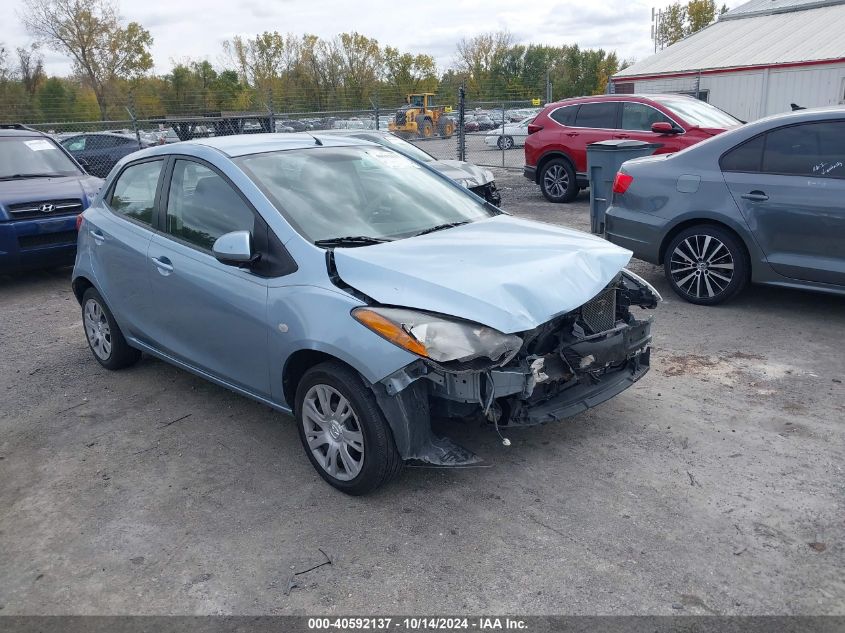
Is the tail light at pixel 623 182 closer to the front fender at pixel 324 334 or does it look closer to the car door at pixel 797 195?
the car door at pixel 797 195

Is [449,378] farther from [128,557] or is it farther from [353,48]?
[353,48]

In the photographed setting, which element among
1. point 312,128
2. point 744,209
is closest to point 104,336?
point 744,209

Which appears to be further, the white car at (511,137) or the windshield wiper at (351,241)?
the white car at (511,137)

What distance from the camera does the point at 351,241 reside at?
3768 millimetres

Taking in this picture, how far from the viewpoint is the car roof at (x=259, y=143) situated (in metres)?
4.25

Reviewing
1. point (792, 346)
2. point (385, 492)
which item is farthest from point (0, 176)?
point (792, 346)

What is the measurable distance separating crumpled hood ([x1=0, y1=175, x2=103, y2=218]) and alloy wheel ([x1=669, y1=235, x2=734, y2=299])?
21.6ft

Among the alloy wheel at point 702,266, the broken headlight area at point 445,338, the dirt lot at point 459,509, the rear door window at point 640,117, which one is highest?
the rear door window at point 640,117

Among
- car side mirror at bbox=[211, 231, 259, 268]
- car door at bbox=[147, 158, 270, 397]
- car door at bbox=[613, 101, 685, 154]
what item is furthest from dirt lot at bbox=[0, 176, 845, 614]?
car door at bbox=[613, 101, 685, 154]

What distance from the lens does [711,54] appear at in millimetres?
25125

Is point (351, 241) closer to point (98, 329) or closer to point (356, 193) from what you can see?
point (356, 193)

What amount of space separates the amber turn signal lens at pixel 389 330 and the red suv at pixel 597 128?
8168mm

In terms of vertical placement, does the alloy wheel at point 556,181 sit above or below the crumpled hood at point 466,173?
below

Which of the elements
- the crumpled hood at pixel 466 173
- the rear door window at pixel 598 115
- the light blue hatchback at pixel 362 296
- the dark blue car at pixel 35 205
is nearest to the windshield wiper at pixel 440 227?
the light blue hatchback at pixel 362 296
